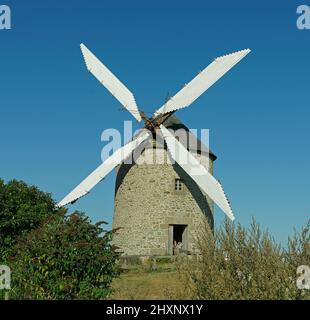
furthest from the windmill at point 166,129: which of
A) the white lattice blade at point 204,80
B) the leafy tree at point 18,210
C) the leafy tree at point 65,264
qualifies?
the leafy tree at point 65,264

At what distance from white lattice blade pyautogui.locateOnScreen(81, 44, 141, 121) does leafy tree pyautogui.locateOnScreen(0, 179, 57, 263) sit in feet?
21.4

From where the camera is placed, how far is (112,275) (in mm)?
12000

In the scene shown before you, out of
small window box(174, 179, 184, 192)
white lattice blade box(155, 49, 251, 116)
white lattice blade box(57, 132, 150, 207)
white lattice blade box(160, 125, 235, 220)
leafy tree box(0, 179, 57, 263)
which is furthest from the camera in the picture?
small window box(174, 179, 184, 192)

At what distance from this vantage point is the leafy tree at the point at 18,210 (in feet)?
68.2

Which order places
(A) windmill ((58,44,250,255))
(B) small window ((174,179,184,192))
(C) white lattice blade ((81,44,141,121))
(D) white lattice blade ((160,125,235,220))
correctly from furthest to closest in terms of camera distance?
(C) white lattice blade ((81,44,141,121)) → (B) small window ((174,179,184,192)) → (A) windmill ((58,44,250,255)) → (D) white lattice blade ((160,125,235,220))

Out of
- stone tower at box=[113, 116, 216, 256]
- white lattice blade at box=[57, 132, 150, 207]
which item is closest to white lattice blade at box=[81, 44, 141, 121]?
white lattice blade at box=[57, 132, 150, 207]

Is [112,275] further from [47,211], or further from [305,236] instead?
[47,211]

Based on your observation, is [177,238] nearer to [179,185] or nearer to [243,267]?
[179,185]

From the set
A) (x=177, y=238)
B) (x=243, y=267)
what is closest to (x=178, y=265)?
(x=243, y=267)

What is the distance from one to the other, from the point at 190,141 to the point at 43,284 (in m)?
16.0

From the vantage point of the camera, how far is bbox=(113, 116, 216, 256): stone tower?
81.7 ft

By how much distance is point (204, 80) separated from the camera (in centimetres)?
2536

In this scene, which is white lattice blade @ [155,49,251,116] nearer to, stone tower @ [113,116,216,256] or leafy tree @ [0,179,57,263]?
stone tower @ [113,116,216,256]
